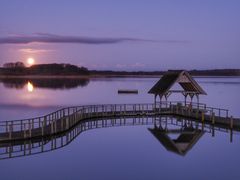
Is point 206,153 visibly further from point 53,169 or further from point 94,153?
point 53,169

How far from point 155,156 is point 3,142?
891 cm

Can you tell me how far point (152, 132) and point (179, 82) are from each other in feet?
24.5

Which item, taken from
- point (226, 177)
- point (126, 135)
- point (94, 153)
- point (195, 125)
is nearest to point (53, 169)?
point (94, 153)

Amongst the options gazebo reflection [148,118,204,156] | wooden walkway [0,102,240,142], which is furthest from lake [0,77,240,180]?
wooden walkway [0,102,240,142]

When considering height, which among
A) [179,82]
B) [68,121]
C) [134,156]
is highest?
[179,82]

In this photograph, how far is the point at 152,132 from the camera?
30344mm

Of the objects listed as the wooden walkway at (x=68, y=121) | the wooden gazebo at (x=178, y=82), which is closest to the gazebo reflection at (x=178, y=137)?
the wooden walkway at (x=68, y=121)

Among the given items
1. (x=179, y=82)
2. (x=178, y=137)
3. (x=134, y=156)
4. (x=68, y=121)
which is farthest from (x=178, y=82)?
(x=134, y=156)

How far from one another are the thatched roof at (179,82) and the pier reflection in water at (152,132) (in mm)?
2852

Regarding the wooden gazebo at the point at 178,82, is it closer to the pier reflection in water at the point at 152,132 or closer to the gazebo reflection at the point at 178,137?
the pier reflection in water at the point at 152,132

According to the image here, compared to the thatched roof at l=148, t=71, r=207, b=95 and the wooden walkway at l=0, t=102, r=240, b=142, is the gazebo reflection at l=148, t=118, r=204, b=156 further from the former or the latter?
the thatched roof at l=148, t=71, r=207, b=95

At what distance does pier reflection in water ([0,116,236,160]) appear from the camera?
22.3 metres

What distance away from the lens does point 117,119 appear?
36875 mm

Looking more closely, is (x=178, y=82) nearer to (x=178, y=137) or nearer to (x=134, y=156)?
(x=178, y=137)
